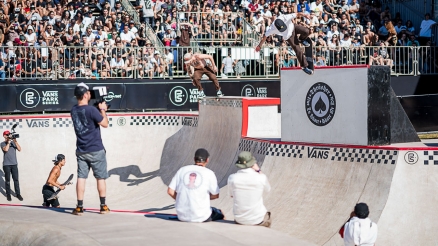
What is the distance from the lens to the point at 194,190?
9.04 m

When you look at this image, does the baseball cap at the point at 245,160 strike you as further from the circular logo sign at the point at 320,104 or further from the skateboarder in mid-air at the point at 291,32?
the skateboarder in mid-air at the point at 291,32

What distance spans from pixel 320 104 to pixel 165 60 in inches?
377

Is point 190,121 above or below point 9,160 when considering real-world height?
above

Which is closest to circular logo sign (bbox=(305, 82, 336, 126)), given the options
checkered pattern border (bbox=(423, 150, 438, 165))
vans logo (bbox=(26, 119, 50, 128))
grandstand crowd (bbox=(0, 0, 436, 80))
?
checkered pattern border (bbox=(423, 150, 438, 165))

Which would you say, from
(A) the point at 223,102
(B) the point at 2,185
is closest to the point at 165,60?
(A) the point at 223,102

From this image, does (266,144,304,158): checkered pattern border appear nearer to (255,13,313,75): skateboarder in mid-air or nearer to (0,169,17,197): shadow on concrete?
(255,13,313,75): skateboarder in mid-air

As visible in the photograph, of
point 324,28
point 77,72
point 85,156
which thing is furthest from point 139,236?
point 324,28

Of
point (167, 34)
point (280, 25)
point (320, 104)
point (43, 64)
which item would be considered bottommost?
point (320, 104)

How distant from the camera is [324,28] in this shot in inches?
1013

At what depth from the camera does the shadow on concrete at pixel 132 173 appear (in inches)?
746

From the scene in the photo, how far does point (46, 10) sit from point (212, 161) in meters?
9.31

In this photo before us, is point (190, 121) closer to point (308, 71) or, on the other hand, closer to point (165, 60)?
point (165, 60)

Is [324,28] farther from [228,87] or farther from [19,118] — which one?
[19,118]

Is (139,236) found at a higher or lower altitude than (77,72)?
lower
